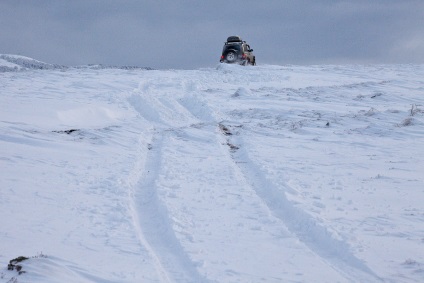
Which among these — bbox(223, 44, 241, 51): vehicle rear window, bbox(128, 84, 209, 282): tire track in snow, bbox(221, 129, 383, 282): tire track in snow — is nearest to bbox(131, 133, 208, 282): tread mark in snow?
bbox(128, 84, 209, 282): tire track in snow

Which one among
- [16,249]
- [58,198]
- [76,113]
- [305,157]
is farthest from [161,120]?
[16,249]

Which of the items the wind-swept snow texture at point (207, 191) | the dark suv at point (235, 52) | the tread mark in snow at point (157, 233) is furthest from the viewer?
the dark suv at point (235, 52)

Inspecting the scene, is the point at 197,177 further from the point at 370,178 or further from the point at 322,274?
the point at 322,274

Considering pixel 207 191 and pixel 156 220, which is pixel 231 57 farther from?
pixel 156 220

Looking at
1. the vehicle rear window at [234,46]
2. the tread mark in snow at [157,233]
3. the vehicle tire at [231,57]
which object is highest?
the vehicle rear window at [234,46]

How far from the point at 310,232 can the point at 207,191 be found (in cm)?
242

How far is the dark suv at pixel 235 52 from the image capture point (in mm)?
29797

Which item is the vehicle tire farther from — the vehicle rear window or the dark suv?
the vehicle rear window

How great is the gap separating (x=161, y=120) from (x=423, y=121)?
28.9ft

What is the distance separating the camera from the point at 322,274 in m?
4.98

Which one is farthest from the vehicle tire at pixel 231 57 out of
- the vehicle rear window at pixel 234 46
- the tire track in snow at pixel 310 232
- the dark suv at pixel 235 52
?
the tire track in snow at pixel 310 232

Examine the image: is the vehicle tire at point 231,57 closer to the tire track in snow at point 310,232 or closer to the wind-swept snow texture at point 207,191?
the wind-swept snow texture at point 207,191

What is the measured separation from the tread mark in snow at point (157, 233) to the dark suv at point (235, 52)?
71.4 ft

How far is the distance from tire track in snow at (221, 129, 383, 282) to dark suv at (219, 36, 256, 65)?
21445 mm
